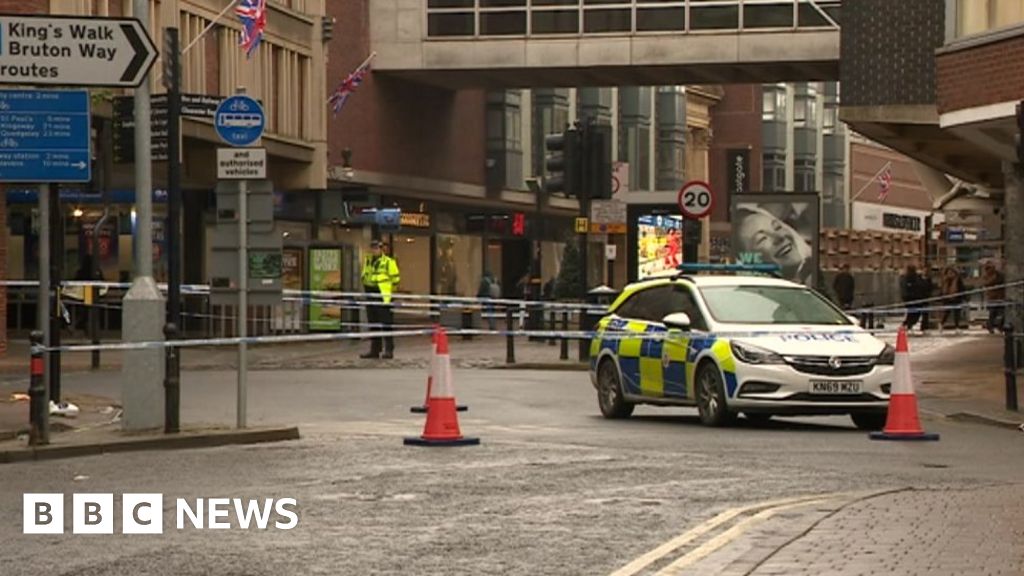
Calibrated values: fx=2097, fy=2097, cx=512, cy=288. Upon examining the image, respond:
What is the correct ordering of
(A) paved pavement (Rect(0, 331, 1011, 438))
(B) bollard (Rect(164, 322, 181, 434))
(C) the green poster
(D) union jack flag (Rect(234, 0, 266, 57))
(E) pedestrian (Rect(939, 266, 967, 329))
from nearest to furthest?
(B) bollard (Rect(164, 322, 181, 434)), (A) paved pavement (Rect(0, 331, 1011, 438)), (D) union jack flag (Rect(234, 0, 266, 57)), (C) the green poster, (E) pedestrian (Rect(939, 266, 967, 329))

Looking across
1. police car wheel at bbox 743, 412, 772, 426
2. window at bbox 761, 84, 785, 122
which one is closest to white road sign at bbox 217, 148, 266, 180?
police car wheel at bbox 743, 412, 772, 426

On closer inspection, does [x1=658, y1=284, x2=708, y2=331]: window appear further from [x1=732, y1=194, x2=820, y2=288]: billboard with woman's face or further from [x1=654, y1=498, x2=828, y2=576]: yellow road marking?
[x1=732, y1=194, x2=820, y2=288]: billboard with woman's face

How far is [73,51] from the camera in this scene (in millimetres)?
16297

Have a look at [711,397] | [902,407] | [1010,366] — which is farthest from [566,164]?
[902,407]

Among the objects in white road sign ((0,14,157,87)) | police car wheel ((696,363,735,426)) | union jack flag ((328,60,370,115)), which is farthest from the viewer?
union jack flag ((328,60,370,115))

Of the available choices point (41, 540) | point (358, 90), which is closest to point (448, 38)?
point (358, 90)

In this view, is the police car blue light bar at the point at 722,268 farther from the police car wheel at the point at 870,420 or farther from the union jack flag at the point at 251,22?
the union jack flag at the point at 251,22

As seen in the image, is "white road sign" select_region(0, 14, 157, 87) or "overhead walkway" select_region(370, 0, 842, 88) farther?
"overhead walkway" select_region(370, 0, 842, 88)

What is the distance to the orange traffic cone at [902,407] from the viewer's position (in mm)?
17203

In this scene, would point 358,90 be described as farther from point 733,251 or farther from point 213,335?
point 733,251

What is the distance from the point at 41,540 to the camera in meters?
10.5

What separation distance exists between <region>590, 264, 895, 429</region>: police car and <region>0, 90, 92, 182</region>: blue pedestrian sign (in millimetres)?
5808

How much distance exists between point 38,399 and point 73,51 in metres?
2.73

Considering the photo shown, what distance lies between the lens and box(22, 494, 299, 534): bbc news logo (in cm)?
1100
